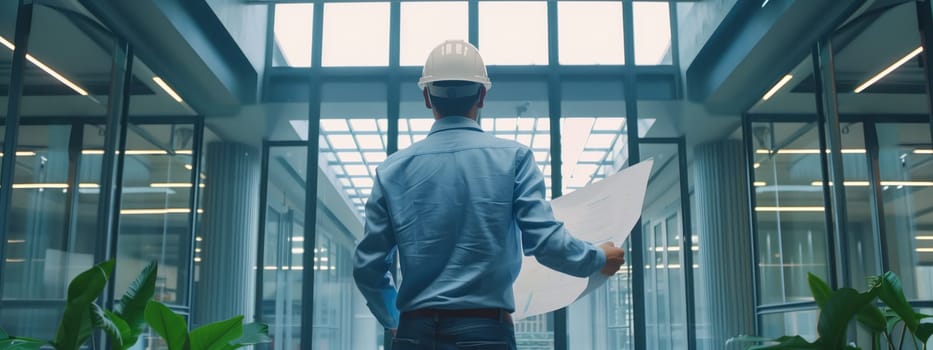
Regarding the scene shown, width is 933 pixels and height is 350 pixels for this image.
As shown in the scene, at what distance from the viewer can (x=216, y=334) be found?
147 inches

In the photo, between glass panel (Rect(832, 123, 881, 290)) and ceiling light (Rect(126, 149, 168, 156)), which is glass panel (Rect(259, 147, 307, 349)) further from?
glass panel (Rect(832, 123, 881, 290))

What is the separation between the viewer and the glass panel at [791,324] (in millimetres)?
5883

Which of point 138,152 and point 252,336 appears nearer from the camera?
point 252,336

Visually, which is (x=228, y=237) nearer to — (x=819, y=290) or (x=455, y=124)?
(x=819, y=290)

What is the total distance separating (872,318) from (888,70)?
164cm

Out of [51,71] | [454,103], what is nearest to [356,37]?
[51,71]

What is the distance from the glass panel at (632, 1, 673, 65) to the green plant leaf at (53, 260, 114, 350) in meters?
4.72

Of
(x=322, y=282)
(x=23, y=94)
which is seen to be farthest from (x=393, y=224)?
(x=322, y=282)

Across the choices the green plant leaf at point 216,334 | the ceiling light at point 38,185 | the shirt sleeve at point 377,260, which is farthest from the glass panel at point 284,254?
the shirt sleeve at point 377,260

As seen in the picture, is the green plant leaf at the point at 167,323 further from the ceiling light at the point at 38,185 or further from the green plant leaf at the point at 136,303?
the ceiling light at the point at 38,185

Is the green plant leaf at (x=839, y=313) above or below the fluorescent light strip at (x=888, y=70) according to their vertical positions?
below

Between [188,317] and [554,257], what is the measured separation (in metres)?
5.55

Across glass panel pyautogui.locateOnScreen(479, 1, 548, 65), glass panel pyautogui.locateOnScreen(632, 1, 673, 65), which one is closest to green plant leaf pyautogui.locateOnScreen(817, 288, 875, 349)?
glass panel pyautogui.locateOnScreen(632, 1, 673, 65)

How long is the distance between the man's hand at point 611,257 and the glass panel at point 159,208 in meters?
4.16
